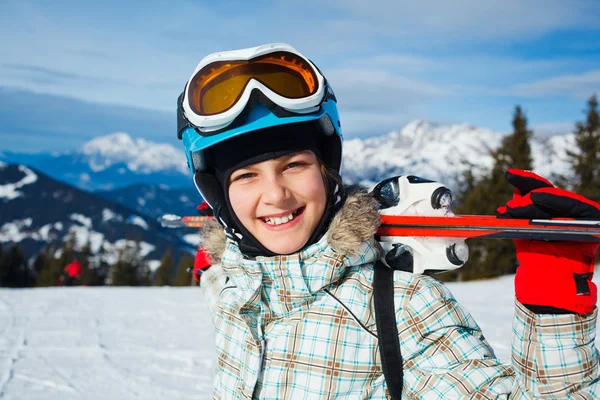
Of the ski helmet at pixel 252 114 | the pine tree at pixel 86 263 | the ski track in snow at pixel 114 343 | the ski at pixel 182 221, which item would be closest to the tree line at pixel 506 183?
the ski track in snow at pixel 114 343

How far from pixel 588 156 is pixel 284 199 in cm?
3297

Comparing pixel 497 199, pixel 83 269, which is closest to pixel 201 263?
pixel 497 199

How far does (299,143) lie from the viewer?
1836 millimetres

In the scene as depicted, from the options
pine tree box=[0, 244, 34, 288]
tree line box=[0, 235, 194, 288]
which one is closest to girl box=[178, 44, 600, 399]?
tree line box=[0, 235, 194, 288]

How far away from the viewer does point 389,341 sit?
1.56 meters

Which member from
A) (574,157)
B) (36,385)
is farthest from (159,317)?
(574,157)

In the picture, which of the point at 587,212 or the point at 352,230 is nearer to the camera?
the point at 587,212

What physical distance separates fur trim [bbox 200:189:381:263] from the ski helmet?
0.21m

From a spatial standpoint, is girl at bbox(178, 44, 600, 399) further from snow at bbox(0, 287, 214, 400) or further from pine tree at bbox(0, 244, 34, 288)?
pine tree at bbox(0, 244, 34, 288)

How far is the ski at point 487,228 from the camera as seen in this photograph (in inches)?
53.2

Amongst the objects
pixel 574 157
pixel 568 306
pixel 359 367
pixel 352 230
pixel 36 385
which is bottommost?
pixel 36 385

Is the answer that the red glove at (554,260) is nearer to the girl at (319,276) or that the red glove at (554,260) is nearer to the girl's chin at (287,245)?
the girl at (319,276)

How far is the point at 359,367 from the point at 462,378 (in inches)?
13.5

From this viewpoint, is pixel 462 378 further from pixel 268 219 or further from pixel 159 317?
pixel 159 317
